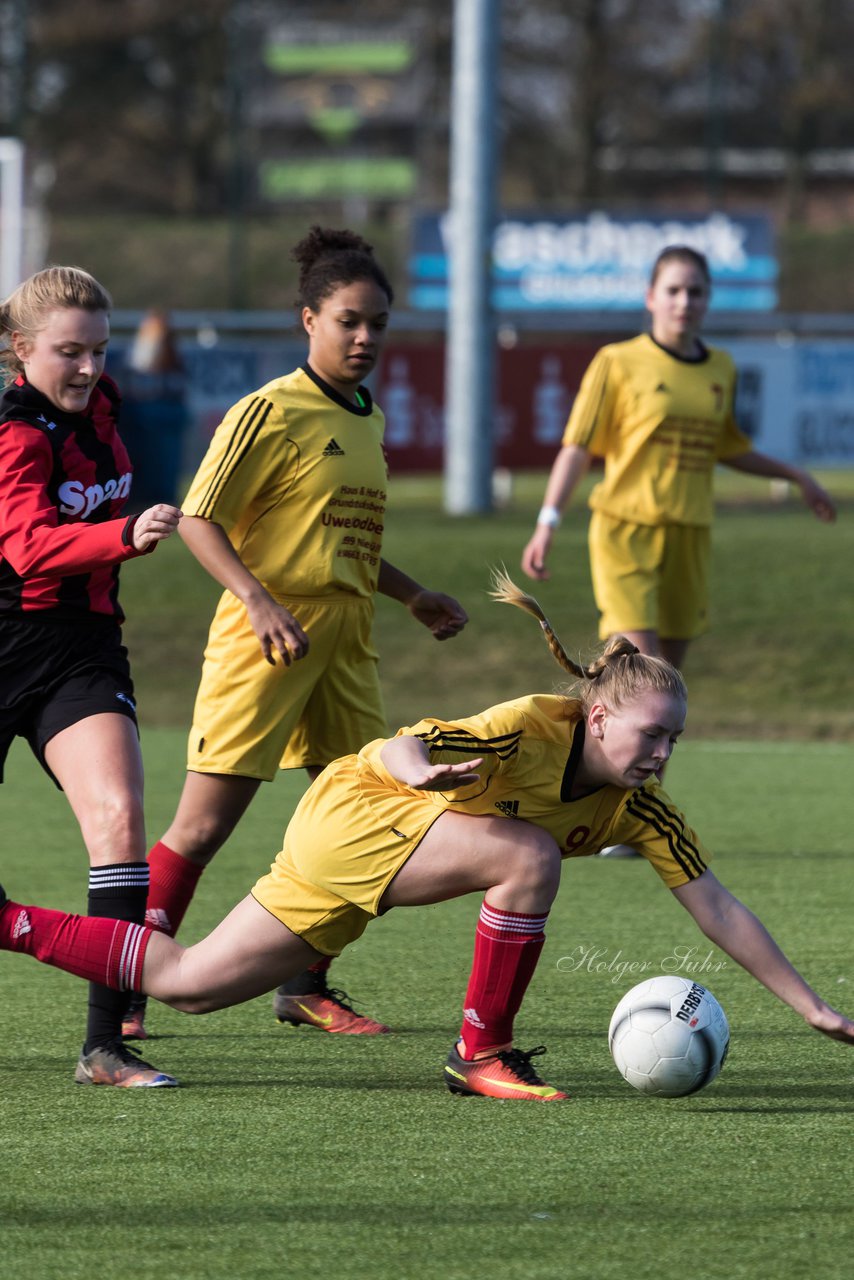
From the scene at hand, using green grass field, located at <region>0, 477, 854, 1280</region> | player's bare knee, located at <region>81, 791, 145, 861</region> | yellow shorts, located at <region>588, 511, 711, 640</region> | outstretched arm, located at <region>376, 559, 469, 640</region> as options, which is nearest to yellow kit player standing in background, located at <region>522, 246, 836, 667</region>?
yellow shorts, located at <region>588, 511, 711, 640</region>

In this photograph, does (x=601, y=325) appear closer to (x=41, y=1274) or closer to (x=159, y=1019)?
(x=159, y=1019)

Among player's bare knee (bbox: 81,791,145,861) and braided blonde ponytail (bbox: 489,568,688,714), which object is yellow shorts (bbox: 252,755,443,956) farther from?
braided blonde ponytail (bbox: 489,568,688,714)

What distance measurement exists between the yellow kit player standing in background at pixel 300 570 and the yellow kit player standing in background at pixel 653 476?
8.08 ft

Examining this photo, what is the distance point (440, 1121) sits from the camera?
3959 millimetres

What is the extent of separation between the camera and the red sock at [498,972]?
4117 mm

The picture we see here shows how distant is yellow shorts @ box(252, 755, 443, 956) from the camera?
406 centimetres

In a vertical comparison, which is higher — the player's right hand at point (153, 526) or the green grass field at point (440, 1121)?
the player's right hand at point (153, 526)

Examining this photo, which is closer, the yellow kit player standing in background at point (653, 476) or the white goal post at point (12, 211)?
the yellow kit player standing in background at point (653, 476)

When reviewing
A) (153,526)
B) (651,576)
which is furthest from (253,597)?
(651,576)

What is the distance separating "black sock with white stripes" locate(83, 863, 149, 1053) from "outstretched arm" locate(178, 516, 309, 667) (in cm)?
58

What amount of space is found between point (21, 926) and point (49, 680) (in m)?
0.52

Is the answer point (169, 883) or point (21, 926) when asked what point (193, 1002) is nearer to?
point (21, 926)

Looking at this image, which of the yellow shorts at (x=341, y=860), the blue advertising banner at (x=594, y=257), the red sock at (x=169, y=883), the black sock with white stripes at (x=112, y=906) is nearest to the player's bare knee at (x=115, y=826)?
the black sock with white stripes at (x=112, y=906)

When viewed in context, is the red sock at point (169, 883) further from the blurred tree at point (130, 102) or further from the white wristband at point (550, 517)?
the blurred tree at point (130, 102)
